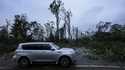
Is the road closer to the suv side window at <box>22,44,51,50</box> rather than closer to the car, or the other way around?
the car

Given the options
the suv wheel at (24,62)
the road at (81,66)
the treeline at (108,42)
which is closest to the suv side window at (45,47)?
the road at (81,66)

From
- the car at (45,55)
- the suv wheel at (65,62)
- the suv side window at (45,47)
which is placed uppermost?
the suv side window at (45,47)

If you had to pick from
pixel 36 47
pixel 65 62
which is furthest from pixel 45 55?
pixel 65 62

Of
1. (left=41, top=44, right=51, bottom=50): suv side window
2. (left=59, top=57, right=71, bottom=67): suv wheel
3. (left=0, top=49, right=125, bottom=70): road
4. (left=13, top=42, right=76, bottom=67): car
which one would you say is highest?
(left=41, top=44, right=51, bottom=50): suv side window

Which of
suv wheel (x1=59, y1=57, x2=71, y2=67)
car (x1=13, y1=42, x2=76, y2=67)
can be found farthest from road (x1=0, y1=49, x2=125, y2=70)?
car (x1=13, y1=42, x2=76, y2=67)

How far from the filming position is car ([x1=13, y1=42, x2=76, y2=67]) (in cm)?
1496

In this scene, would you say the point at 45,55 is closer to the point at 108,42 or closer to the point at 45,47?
the point at 45,47

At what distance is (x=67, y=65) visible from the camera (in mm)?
14867

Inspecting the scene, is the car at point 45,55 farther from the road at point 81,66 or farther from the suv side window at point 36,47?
the road at point 81,66

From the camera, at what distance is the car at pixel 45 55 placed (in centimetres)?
1496

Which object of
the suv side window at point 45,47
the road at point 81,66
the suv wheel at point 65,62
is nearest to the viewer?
Answer: the road at point 81,66

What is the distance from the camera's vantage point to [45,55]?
596 inches

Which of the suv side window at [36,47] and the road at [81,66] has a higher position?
the suv side window at [36,47]

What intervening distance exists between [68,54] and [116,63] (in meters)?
4.27
